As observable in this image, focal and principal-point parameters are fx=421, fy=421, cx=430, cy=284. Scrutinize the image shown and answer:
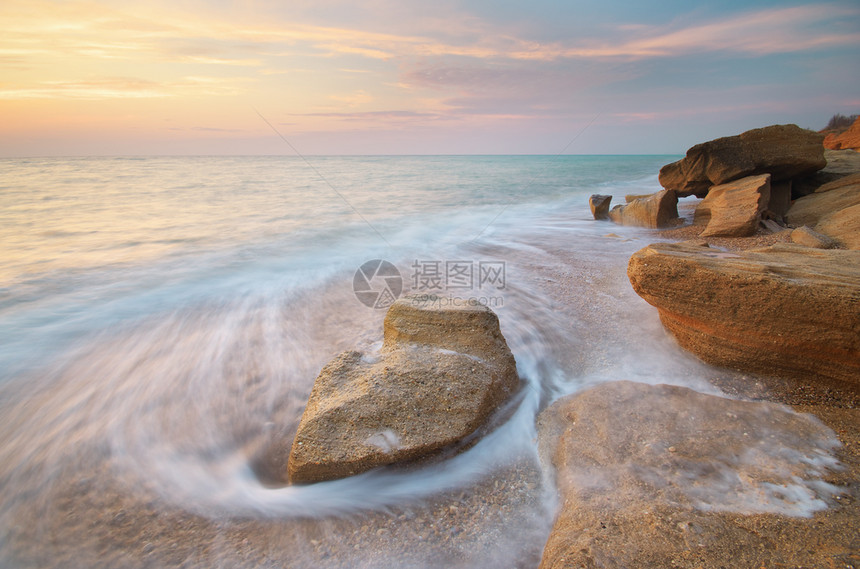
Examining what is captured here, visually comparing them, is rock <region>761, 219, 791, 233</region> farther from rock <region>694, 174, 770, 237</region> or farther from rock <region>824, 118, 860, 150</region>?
rock <region>824, 118, 860, 150</region>

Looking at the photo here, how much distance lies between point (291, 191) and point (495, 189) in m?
8.98

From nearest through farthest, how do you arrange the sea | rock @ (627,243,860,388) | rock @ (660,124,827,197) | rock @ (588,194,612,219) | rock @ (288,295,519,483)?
the sea → rock @ (288,295,519,483) → rock @ (627,243,860,388) → rock @ (660,124,827,197) → rock @ (588,194,612,219)

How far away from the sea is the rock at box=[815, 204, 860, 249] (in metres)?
2.42

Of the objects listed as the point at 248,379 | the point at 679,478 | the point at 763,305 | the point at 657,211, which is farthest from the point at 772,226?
the point at 248,379

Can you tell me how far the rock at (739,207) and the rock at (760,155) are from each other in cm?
28

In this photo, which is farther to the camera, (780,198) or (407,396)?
(780,198)

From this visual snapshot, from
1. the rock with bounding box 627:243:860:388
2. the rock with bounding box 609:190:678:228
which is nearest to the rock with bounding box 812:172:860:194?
the rock with bounding box 609:190:678:228

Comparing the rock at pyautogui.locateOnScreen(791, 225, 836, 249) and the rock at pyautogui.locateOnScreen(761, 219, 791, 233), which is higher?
the rock at pyautogui.locateOnScreen(791, 225, 836, 249)

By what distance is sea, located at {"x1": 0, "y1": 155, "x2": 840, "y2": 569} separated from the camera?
2.14m

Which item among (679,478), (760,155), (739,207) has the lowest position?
(679,478)

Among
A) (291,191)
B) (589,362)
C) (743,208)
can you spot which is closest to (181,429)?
(589,362)

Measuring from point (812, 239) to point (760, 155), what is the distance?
2.95m

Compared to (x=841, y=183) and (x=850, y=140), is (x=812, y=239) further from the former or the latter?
(x=850, y=140)

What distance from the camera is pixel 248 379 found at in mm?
3703
